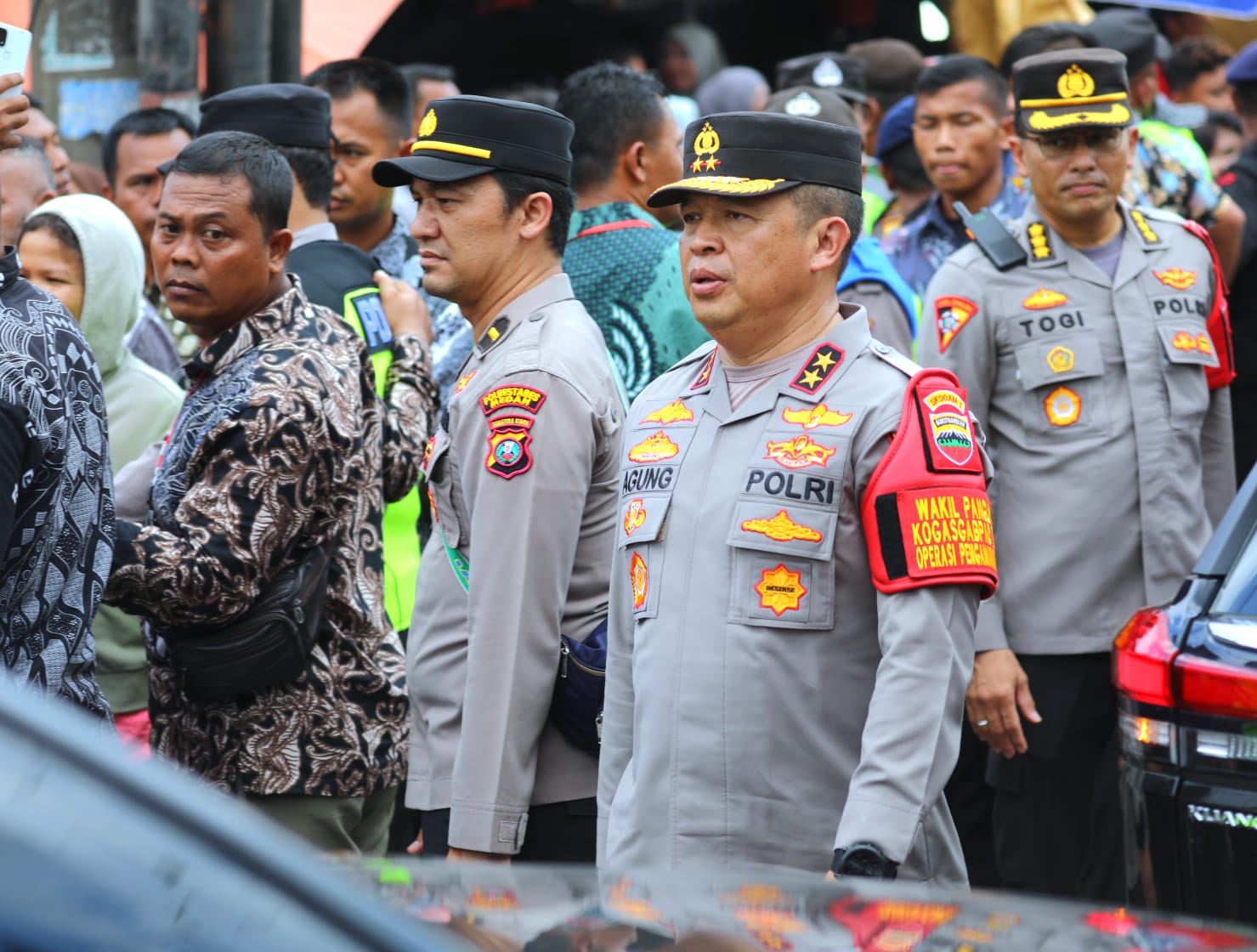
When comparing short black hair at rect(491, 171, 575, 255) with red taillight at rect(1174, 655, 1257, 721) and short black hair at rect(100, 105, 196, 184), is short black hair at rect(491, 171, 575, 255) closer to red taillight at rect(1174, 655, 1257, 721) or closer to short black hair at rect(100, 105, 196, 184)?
red taillight at rect(1174, 655, 1257, 721)

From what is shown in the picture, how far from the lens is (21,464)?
291 centimetres

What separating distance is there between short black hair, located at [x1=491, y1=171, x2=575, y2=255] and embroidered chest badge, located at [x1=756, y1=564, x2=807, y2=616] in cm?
124

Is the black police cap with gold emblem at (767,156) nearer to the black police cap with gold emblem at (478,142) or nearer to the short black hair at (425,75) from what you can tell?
the black police cap with gold emblem at (478,142)

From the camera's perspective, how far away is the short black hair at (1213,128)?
9.58 meters

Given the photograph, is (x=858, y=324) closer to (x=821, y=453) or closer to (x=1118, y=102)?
(x=821, y=453)

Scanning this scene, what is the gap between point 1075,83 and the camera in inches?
189

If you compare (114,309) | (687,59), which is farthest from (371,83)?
(687,59)

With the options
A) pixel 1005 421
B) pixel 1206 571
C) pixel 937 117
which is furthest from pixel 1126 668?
pixel 937 117

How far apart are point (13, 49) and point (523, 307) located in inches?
44.5

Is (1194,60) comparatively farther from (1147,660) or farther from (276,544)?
(276,544)

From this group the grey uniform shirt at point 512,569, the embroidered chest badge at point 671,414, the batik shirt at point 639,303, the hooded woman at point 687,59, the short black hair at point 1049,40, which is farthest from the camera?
the hooded woman at point 687,59

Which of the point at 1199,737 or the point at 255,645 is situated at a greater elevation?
the point at 1199,737

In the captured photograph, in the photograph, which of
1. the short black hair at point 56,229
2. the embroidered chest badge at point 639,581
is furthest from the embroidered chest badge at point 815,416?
the short black hair at point 56,229

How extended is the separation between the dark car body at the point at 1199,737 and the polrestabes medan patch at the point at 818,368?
86cm
